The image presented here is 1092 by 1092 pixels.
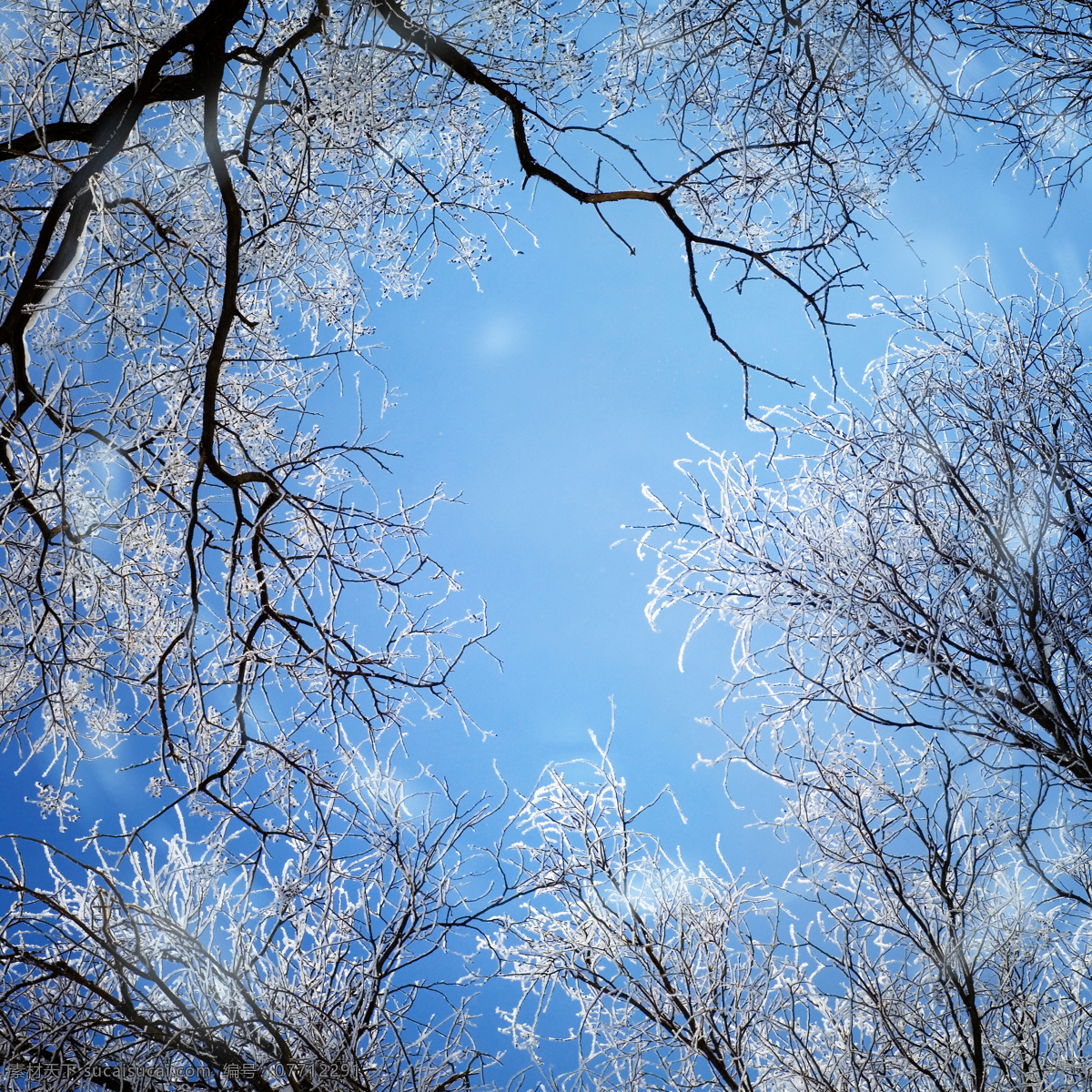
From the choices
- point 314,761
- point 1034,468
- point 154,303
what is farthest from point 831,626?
point 154,303

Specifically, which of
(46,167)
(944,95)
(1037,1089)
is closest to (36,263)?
(46,167)

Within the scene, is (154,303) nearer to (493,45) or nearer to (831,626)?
(493,45)

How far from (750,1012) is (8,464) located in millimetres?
4614

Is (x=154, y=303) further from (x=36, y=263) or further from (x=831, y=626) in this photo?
(x=831, y=626)

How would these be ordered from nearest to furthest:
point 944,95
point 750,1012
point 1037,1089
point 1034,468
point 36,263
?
point 944,95 → point 36,263 → point 1034,468 → point 1037,1089 → point 750,1012

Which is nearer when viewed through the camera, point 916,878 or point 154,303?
point 154,303

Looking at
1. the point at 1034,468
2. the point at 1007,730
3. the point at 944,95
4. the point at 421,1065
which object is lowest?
the point at 421,1065

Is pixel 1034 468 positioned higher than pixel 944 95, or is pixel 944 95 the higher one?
pixel 944 95

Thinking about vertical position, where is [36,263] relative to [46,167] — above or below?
below

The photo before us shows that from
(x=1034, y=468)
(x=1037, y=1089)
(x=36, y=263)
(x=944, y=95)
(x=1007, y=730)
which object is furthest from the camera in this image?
(x=1037, y=1089)

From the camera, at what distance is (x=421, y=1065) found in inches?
153

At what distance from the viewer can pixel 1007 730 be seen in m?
3.50

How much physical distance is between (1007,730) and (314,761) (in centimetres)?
296

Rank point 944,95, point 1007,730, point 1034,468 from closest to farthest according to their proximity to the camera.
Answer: point 944,95
point 1007,730
point 1034,468
